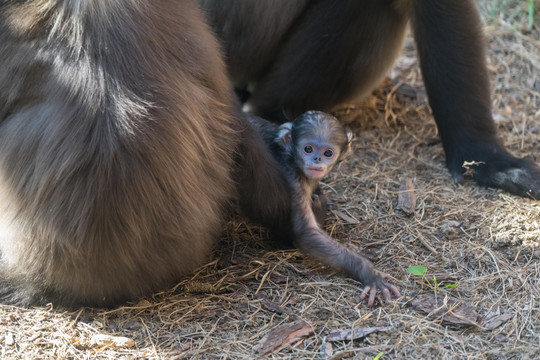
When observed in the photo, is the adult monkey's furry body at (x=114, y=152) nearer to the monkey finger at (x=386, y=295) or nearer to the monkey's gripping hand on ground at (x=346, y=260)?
the monkey's gripping hand on ground at (x=346, y=260)

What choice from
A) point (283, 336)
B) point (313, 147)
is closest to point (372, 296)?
point (283, 336)

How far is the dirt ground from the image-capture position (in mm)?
3256

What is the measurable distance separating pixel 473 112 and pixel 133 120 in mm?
2505

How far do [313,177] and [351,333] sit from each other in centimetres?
100

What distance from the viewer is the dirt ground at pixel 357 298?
3256 mm

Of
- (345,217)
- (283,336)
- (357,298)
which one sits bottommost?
(283,336)

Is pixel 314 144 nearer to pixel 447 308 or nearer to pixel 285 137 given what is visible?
pixel 285 137

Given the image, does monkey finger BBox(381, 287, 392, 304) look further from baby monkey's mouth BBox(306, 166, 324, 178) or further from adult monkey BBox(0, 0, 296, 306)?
adult monkey BBox(0, 0, 296, 306)

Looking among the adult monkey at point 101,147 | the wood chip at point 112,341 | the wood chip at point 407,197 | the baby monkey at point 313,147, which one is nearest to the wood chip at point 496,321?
the wood chip at point 407,197

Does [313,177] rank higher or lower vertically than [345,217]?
higher

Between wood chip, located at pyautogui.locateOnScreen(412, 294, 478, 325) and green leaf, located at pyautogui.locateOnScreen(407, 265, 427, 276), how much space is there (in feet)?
0.54

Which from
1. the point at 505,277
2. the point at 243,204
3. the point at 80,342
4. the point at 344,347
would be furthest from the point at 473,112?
the point at 80,342

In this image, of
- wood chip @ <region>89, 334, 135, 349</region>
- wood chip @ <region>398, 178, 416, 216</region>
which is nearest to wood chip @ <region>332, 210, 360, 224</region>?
wood chip @ <region>398, 178, 416, 216</region>

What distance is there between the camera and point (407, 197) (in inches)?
177
